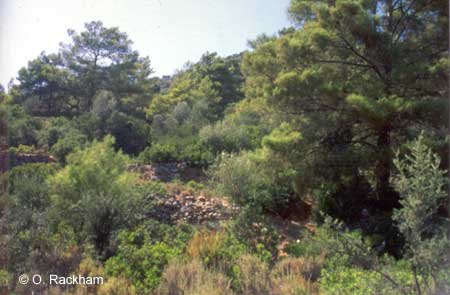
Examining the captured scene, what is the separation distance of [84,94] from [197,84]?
7629mm

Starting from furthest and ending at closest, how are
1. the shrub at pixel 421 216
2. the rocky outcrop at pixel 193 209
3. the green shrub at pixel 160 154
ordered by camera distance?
1. the green shrub at pixel 160 154
2. the rocky outcrop at pixel 193 209
3. the shrub at pixel 421 216

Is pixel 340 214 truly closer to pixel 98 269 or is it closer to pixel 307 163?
pixel 307 163

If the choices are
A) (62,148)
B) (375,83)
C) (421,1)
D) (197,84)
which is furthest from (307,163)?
(197,84)

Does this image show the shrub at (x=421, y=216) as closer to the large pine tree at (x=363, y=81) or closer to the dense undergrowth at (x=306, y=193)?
the dense undergrowth at (x=306, y=193)

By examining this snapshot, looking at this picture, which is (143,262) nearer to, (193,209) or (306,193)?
(193,209)

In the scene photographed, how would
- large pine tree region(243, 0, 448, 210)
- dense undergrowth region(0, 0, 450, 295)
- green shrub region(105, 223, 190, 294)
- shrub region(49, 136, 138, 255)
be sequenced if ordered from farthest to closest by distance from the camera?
large pine tree region(243, 0, 448, 210) < shrub region(49, 136, 138, 255) < green shrub region(105, 223, 190, 294) < dense undergrowth region(0, 0, 450, 295)

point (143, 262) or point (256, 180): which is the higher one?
point (256, 180)

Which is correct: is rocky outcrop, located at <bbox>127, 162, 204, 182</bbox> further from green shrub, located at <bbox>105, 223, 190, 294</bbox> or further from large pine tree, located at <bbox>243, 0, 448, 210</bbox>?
green shrub, located at <bbox>105, 223, 190, 294</bbox>

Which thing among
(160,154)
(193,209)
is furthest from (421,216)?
(160,154)

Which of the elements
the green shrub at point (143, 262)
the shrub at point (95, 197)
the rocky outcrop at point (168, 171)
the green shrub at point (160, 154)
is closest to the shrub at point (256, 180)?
the shrub at point (95, 197)

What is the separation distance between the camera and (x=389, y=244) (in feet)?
20.0

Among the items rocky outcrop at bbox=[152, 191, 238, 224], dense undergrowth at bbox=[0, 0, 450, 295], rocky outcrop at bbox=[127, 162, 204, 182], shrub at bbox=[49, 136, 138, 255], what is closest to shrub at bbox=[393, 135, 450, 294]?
dense undergrowth at bbox=[0, 0, 450, 295]

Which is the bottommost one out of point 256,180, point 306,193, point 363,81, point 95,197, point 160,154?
point 306,193

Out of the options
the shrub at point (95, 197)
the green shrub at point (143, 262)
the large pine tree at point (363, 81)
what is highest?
the large pine tree at point (363, 81)
